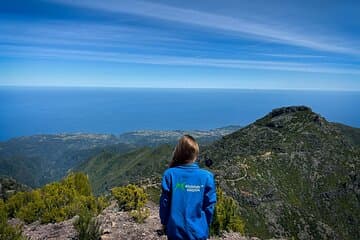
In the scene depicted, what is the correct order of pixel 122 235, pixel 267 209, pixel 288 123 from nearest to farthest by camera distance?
pixel 122 235
pixel 267 209
pixel 288 123

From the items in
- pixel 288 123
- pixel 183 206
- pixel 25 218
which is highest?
pixel 183 206

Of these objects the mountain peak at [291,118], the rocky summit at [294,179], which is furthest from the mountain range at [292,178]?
the mountain peak at [291,118]

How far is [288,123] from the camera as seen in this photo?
341ft

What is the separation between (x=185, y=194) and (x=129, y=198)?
7.58m

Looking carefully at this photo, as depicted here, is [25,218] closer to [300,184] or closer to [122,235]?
[122,235]

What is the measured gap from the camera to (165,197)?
472 centimetres

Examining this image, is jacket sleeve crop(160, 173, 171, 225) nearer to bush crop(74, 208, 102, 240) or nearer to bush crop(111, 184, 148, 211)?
bush crop(74, 208, 102, 240)

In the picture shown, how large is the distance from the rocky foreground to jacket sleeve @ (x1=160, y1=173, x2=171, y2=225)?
4.25 meters

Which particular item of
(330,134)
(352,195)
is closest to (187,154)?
(352,195)

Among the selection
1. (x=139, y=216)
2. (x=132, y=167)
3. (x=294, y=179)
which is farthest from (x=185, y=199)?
(x=132, y=167)

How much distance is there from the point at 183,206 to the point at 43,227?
718 centimetres

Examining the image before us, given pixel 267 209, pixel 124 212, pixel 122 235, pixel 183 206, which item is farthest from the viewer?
pixel 267 209

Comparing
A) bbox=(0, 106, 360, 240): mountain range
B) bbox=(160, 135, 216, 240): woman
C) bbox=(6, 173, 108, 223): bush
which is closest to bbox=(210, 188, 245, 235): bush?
bbox=(6, 173, 108, 223): bush

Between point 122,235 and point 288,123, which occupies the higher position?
point 122,235
